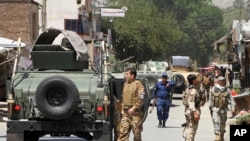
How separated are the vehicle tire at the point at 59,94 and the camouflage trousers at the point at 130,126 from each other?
37.8 inches

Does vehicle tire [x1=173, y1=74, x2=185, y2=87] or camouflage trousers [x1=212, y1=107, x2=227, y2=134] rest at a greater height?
camouflage trousers [x1=212, y1=107, x2=227, y2=134]

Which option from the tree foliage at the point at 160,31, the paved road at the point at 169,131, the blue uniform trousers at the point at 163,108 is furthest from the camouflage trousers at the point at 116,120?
the tree foliage at the point at 160,31

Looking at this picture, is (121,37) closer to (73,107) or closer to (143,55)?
(143,55)

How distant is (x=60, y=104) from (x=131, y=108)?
51.6 inches

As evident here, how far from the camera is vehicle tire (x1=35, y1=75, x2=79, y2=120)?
48.0 ft

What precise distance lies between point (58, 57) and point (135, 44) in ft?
208

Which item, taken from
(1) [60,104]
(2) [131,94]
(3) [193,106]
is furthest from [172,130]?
(1) [60,104]

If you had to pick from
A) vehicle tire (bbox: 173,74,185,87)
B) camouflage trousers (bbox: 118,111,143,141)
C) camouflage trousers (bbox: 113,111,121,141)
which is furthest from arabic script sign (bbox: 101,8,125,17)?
camouflage trousers (bbox: 118,111,143,141)

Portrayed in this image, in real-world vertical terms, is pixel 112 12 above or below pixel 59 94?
above

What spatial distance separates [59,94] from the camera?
1480 cm

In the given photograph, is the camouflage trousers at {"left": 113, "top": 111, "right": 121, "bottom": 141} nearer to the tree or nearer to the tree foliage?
the tree

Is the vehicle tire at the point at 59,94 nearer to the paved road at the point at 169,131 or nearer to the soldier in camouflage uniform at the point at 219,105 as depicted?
the soldier in camouflage uniform at the point at 219,105

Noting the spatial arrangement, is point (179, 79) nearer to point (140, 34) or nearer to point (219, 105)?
point (219, 105)

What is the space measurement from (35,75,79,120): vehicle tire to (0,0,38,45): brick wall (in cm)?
3007
